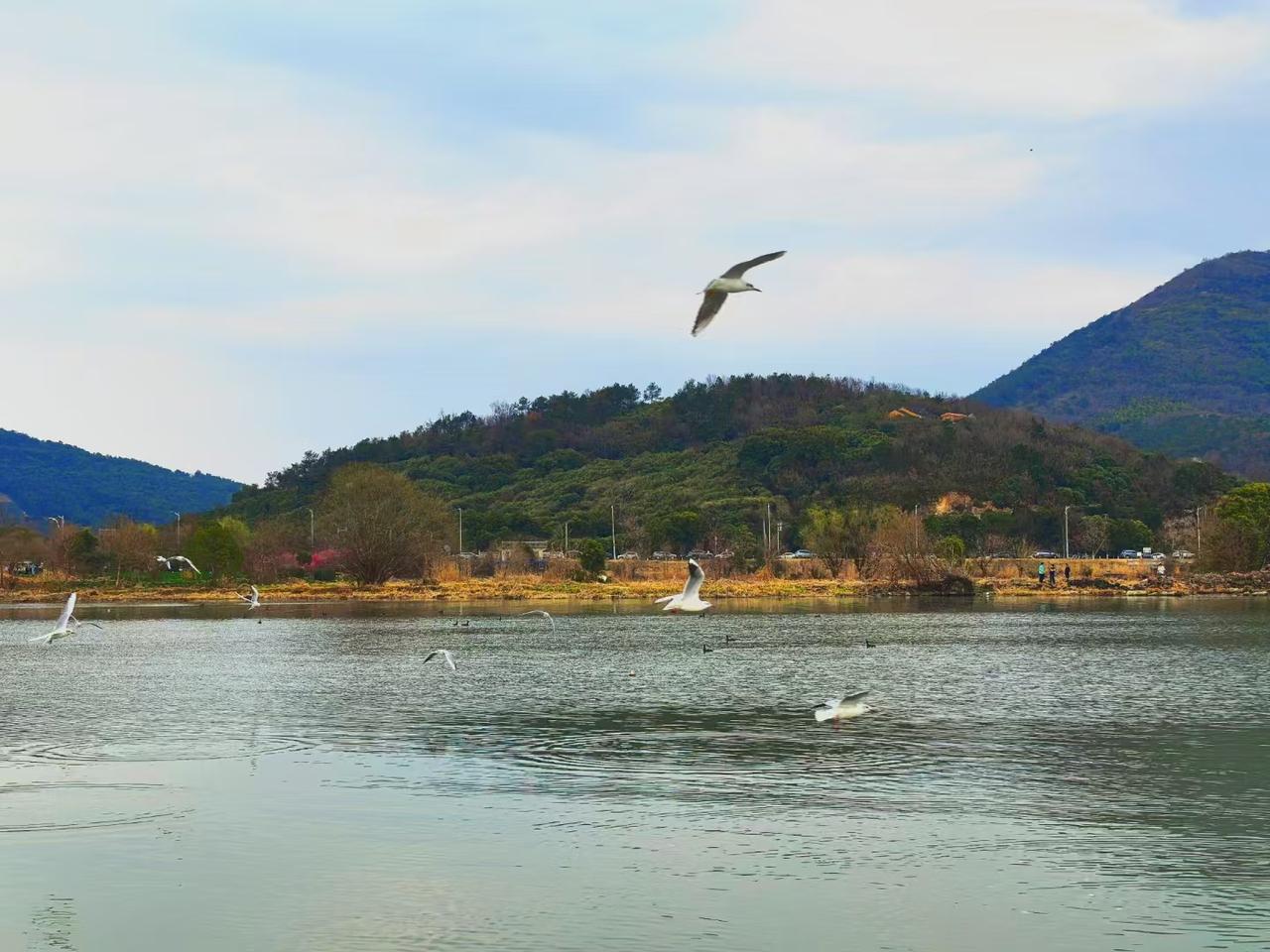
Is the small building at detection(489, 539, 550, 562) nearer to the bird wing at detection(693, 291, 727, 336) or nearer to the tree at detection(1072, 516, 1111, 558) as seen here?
the tree at detection(1072, 516, 1111, 558)

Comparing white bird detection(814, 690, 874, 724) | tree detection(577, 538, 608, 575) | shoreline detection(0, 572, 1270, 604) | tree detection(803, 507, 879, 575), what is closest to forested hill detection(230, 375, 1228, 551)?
tree detection(803, 507, 879, 575)

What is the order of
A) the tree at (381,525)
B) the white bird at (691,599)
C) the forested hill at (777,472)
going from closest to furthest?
the white bird at (691,599)
the tree at (381,525)
the forested hill at (777,472)

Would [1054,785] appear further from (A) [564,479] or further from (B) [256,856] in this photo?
(A) [564,479]

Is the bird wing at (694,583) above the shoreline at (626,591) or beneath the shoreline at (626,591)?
above

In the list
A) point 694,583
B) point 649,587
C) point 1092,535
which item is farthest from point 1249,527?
point 694,583

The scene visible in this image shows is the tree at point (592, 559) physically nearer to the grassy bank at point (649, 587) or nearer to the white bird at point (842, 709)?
the grassy bank at point (649, 587)

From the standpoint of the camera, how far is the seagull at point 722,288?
1722 cm

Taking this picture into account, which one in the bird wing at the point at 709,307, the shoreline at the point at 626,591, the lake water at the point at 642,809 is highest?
the bird wing at the point at 709,307

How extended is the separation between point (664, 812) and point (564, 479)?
158 metres

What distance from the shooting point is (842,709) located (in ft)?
79.4

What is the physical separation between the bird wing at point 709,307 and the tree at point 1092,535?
113885mm

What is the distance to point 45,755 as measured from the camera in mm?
21969

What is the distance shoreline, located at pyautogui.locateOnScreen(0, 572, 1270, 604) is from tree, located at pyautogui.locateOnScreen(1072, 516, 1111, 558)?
144 ft

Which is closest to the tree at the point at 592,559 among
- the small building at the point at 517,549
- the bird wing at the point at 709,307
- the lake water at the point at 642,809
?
the small building at the point at 517,549
